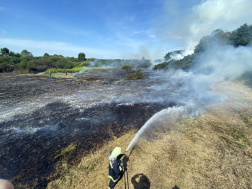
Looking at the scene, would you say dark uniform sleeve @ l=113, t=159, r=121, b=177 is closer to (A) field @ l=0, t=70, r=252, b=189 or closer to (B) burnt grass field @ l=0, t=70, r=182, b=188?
(A) field @ l=0, t=70, r=252, b=189

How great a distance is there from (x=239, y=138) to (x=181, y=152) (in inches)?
114

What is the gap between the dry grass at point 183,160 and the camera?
3.06 meters

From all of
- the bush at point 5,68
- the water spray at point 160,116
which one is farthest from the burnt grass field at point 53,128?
the bush at point 5,68

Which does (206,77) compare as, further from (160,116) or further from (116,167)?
(116,167)

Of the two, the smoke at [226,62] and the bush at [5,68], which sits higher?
the smoke at [226,62]

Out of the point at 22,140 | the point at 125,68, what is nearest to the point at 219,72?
the point at 22,140

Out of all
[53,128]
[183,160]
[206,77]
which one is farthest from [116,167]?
[206,77]

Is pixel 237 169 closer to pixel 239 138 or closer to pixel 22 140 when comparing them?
pixel 239 138

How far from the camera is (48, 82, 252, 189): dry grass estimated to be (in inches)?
120

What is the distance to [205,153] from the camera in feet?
13.0

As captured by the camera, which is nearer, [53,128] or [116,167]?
[116,167]

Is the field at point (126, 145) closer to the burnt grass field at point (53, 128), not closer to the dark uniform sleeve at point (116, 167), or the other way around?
the burnt grass field at point (53, 128)

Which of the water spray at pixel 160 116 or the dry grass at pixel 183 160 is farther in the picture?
the water spray at pixel 160 116

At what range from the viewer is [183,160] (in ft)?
12.1
